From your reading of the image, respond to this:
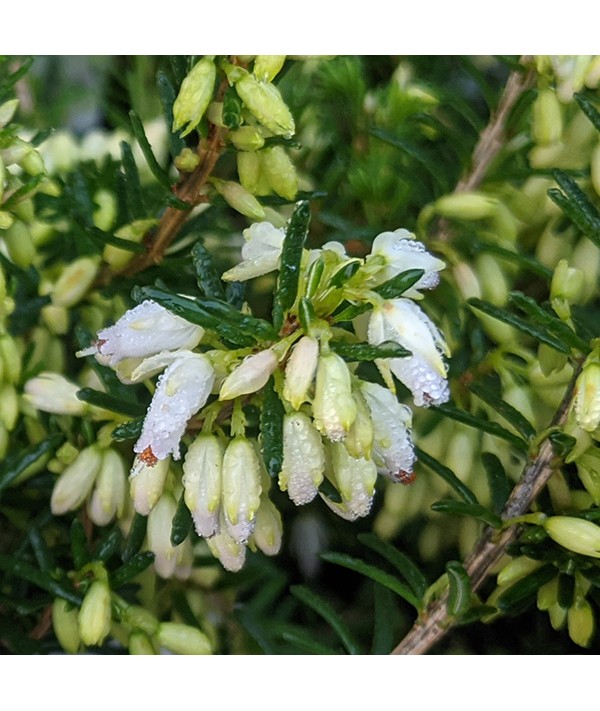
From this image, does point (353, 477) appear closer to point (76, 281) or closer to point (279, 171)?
point (279, 171)

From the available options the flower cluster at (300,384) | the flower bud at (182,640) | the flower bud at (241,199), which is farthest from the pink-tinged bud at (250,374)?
the flower bud at (182,640)

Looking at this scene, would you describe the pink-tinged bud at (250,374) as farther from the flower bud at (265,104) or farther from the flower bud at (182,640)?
the flower bud at (182,640)

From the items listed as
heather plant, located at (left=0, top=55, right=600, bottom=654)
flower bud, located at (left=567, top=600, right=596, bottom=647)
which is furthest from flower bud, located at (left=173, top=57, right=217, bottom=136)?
flower bud, located at (left=567, top=600, right=596, bottom=647)

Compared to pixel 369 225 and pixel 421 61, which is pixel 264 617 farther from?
pixel 421 61

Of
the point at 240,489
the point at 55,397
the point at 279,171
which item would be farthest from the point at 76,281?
the point at 240,489

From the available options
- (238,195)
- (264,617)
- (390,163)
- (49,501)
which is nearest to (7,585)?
(49,501)

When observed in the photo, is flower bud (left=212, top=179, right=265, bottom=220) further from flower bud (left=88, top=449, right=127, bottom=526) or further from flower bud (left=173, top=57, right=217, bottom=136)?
flower bud (left=88, top=449, right=127, bottom=526)
